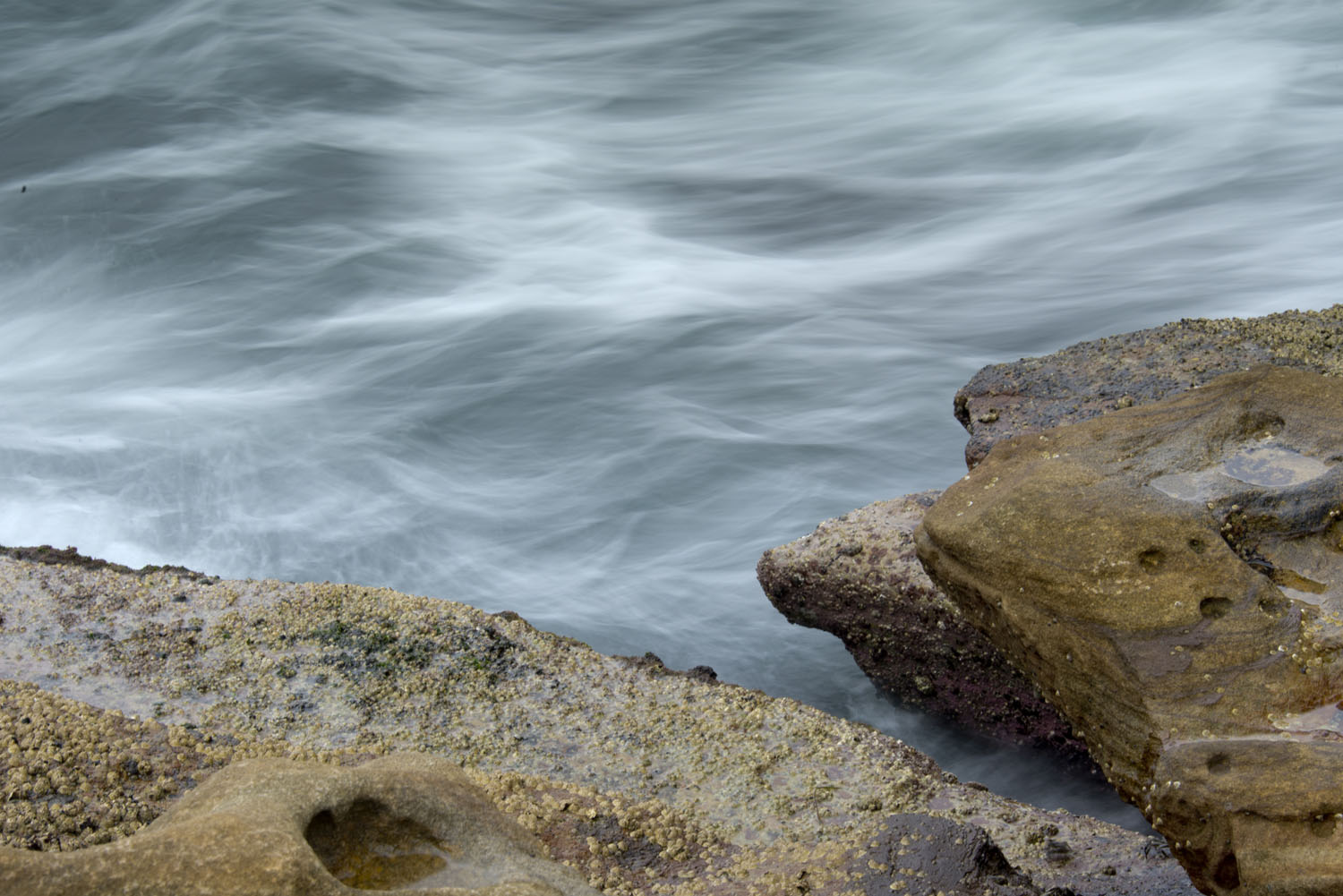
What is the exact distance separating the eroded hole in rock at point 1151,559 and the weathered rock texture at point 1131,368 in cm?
128

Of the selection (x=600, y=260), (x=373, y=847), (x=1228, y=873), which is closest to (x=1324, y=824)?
(x=1228, y=873)

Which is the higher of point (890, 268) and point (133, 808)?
point (133, 808)


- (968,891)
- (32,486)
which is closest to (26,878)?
(968,891)

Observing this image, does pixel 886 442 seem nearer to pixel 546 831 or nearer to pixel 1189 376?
pixel 1189 376

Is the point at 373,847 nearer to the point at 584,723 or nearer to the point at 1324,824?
the point at 584,723

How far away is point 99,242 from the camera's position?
9.38 m

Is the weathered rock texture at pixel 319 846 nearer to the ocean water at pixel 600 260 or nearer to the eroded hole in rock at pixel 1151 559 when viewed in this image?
the eroded hole in rock at pixel 1151 559

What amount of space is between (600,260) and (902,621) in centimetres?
581

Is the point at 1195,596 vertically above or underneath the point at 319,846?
above

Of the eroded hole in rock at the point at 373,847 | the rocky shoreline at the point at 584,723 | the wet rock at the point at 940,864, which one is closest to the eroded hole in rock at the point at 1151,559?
the rocky shoreline at the point at 584,723

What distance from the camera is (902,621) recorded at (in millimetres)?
3980

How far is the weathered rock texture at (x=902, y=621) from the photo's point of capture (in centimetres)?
390

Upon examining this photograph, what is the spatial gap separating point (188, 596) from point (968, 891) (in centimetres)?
217

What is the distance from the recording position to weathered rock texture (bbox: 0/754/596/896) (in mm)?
1543
